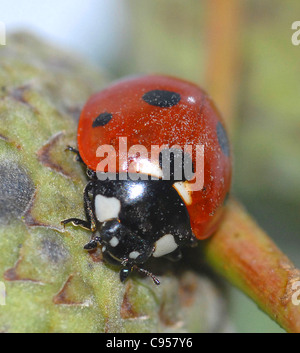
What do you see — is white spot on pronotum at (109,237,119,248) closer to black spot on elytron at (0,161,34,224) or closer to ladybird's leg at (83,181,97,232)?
ladybird's leg at (83,181,97,232)

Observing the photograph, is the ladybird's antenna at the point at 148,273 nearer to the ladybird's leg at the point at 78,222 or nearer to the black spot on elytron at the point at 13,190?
the ladybird's leg at the point at 78,222

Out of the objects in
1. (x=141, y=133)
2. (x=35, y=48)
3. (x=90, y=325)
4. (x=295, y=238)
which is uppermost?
(x=35, y=48)

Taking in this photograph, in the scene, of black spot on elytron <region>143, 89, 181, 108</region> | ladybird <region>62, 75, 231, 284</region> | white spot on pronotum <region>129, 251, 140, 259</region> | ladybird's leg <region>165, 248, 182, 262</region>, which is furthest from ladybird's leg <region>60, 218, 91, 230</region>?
black spot on elytron <region>143, 89, 181, 108</region>

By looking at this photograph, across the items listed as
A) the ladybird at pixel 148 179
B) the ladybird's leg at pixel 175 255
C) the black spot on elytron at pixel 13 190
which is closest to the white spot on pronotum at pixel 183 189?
the ladybird at pixel 148 179

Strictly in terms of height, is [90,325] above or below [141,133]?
below

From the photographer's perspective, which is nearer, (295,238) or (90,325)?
(90,325)
